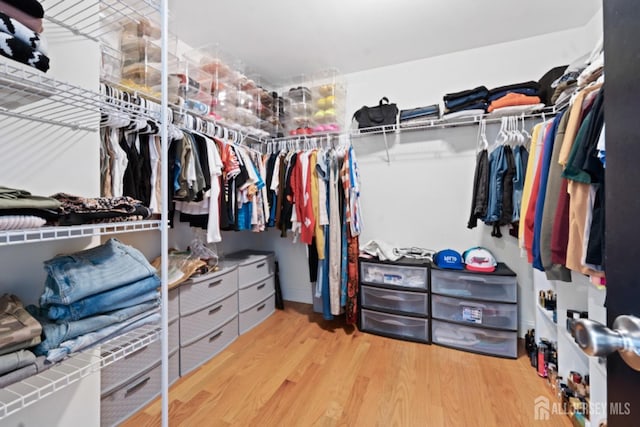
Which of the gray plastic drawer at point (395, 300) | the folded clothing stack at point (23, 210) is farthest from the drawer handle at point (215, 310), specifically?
the folded clothing stack at point (23, 210)

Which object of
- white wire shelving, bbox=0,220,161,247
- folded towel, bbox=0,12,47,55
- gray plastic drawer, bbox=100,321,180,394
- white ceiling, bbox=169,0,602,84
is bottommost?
gray plastic drawer, bbox=100,321,180,394

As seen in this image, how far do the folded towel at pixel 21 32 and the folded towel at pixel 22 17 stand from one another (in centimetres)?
2

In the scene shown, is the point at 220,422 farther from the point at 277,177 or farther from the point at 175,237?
the point at 277,177

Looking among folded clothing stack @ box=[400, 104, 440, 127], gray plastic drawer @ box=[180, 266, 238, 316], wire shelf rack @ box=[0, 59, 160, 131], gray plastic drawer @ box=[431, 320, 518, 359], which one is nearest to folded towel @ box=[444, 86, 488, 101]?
folded clothing stack @ box=[400, 104, 440, 127]

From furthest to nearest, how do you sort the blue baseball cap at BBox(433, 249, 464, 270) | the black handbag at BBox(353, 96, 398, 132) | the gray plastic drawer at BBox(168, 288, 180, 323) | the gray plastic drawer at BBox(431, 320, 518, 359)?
the black handbag at BBox(353, 96, 398, 132) < the blue baseball cap at BBox(433, 249, 464, 270) < the gray plastic drawer at BBox(431, 320, 518, 359) < the gray plastic drawer at BBox(168, 288, 180, 323)

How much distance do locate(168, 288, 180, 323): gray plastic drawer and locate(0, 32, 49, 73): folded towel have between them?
130cm

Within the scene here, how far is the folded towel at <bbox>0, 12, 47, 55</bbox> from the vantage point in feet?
2.08

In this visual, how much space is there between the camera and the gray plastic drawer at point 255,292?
229 centimetres

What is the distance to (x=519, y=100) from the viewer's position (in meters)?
1.97

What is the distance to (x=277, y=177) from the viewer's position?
2.41 meters

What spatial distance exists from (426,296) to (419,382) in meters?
0.64

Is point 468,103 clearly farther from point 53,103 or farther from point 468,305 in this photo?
point 53,103

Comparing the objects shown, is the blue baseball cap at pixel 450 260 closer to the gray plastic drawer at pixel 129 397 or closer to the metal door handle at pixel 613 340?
the metal door handle at pixel 613 340
